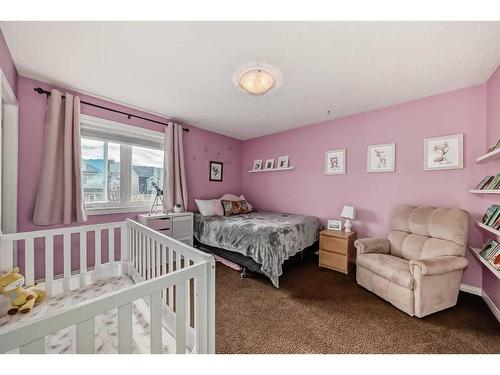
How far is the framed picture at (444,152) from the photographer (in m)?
2.23

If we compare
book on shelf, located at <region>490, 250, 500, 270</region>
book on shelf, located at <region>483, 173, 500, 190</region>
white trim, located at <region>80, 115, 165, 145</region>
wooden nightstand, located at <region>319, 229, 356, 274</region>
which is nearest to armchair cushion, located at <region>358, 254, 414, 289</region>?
wooden nightstand, located at <region>319, 229, 356, 274</region>

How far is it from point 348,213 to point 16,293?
10.9 ft

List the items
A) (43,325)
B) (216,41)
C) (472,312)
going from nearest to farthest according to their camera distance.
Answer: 1. (43,325)
2. (216,41)
3. (472,312)

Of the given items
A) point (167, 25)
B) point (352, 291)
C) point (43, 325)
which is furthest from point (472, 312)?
point (167, 25)

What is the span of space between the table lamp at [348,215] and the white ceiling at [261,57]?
1456 millimetres

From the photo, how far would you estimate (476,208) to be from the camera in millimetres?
2131

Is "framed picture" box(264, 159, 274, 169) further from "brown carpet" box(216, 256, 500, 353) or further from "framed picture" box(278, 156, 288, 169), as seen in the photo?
"brown carpet" box(216, 256, 500, 353)

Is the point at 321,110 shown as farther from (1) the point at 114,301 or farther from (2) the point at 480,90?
(1) the point at 114,301

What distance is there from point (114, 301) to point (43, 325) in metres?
0.17

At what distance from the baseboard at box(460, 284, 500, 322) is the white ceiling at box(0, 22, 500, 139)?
2.19 meters

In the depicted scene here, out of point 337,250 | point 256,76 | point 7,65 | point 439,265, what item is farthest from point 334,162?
point 7,65

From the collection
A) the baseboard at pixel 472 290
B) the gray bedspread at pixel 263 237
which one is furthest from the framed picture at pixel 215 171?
the baseboard at pixel 472 290

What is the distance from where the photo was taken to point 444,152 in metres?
2.32
